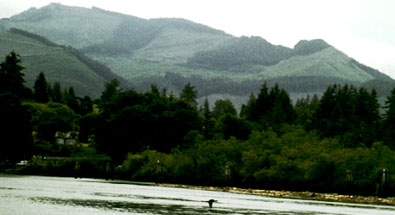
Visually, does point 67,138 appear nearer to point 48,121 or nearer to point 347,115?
point 48,121

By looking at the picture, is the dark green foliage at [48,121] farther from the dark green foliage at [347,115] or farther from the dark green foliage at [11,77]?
the dark green foliage at [347,115]

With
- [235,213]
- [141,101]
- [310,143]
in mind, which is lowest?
[235,213]

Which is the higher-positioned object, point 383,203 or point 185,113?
point 185,113

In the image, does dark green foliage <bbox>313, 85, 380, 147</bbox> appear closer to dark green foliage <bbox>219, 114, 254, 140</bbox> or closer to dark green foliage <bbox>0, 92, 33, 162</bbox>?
dark green foliage <bbox>219, 114, 254, 140</bbox>

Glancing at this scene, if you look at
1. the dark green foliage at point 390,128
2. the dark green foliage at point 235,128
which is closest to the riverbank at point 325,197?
the dark green foliage at point 390,128

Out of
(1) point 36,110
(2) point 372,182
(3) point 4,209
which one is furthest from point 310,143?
(1) point 36,110

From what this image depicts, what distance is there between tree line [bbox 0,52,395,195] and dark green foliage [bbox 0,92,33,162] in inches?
7.0

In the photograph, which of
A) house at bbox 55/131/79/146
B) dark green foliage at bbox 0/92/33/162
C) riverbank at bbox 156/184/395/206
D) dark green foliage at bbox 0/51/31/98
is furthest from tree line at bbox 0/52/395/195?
riverbank at bbox 156/184/395/206

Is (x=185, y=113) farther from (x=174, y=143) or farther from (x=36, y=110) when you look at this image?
(x=36, y=110)

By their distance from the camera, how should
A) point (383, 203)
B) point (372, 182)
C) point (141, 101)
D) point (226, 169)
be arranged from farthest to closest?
point (141, 101) → point (226, 169) → point (372, 182) → point (383, 203)

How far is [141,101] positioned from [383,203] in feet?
295

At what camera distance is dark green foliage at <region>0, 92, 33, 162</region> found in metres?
119

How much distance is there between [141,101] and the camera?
164m

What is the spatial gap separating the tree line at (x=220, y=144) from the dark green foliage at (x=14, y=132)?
7.0 inches
